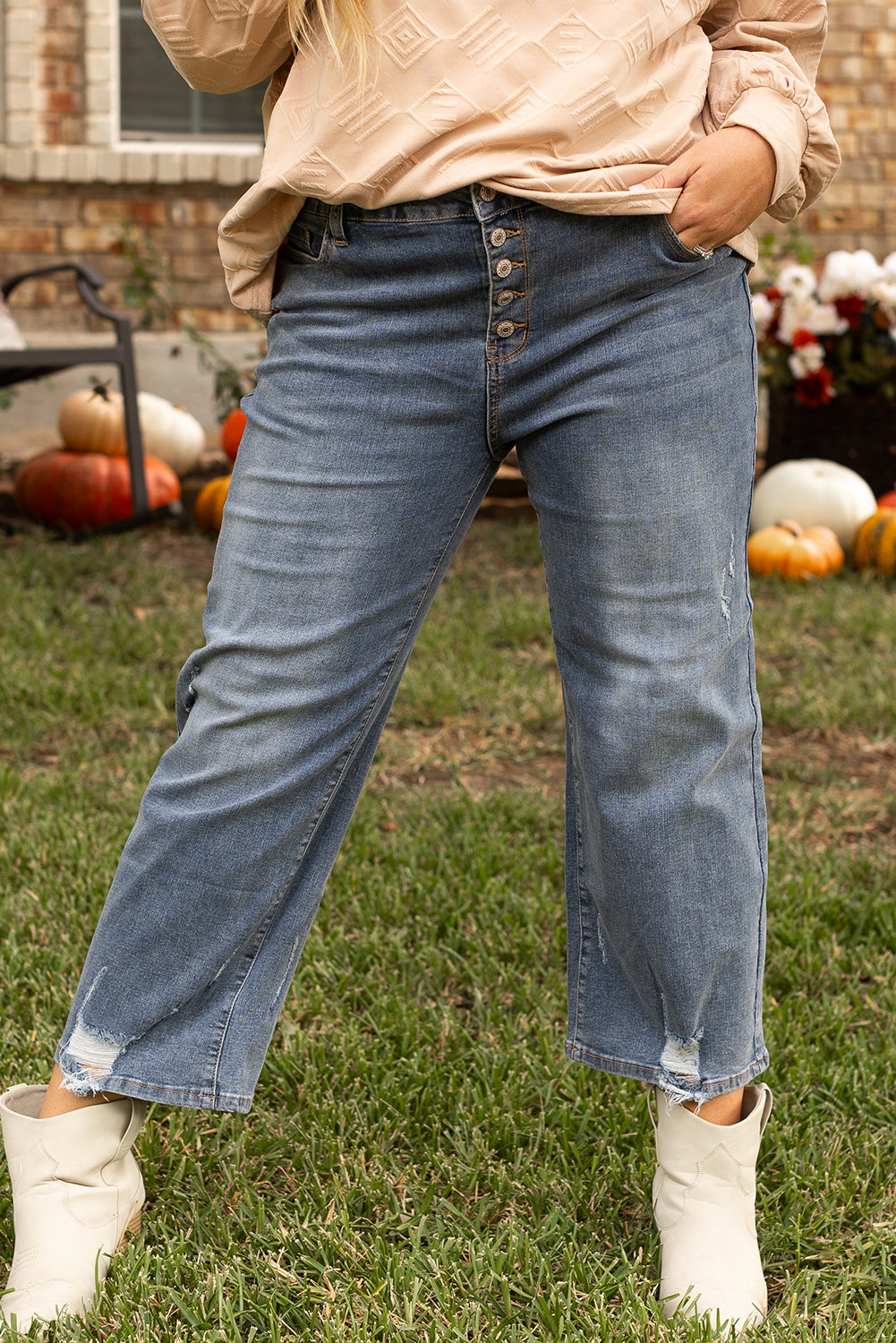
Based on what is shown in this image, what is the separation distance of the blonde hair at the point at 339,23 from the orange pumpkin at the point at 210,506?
3.76m

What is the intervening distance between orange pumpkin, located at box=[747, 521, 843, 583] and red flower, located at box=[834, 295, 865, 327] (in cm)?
104

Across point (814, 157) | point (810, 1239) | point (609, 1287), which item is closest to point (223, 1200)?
point (609, 1287)

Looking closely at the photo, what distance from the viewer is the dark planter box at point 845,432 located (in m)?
5.30

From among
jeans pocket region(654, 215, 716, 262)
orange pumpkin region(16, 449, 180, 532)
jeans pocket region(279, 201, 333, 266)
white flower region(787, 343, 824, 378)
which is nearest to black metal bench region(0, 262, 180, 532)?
orange pumpkin region(16, 449, 180, 532)

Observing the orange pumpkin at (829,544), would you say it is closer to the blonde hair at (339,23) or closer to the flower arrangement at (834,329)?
the flower arrangement at (834,329)

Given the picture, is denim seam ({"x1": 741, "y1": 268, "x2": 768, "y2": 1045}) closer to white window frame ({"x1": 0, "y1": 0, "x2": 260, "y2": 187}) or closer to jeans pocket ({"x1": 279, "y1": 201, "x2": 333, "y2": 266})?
jeans pocket ({"x1": 279, "y1": 201, "x2": 333, "y2": 266})

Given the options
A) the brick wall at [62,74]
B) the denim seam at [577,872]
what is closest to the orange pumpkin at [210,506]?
the brick wall at [62,74]

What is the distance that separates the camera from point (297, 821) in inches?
48.9

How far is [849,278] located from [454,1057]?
14.2 ft

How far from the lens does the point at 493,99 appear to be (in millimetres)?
1078

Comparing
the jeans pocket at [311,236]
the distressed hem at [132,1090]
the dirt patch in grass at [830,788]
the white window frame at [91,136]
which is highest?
the white window frame at [91,136]

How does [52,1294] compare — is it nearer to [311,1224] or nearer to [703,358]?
[311,1224]

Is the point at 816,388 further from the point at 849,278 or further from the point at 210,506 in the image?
the point at 210,506

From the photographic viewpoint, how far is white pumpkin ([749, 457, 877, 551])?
4895 mm
